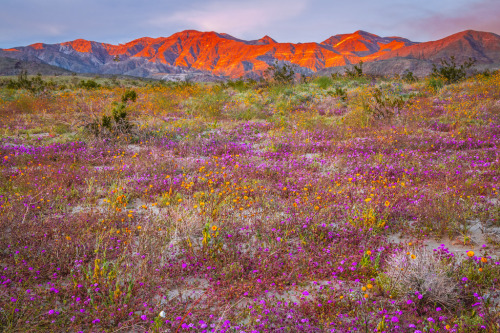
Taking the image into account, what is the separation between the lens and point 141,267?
10.4ft

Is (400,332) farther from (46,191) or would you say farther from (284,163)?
(46,191)

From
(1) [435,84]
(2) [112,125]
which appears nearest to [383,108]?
(1) [435,84]

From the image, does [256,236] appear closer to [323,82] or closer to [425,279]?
[425,279]

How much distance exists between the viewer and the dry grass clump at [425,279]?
8.67ft

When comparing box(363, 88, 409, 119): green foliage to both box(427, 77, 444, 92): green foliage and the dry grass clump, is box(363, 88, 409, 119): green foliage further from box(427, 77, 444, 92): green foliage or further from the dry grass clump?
the dry grass clump

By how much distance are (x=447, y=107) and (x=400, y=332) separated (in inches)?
505

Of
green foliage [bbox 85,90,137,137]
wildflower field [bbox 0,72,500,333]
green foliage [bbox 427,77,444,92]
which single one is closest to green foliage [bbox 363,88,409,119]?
wildflower field [bbox 0,72,500,333]

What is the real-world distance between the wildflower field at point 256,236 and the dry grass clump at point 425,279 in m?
0.01

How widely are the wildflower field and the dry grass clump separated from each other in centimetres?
1

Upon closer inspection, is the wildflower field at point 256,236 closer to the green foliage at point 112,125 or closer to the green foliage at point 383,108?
the green foliage at point 112,125

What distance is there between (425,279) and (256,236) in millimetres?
2060

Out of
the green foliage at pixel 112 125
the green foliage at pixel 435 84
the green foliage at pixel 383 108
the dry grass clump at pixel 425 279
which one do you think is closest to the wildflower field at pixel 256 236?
the dry grass clump at pixel 425 279

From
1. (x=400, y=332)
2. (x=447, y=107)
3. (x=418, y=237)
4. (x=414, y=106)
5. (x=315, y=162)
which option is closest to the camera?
(x=400, y=332)

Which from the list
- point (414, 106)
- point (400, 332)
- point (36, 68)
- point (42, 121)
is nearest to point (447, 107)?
point (414, 106)
